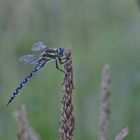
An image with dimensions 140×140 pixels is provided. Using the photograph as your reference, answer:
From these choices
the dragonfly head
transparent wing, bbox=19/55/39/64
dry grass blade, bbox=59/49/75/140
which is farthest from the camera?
transparent wing, bbox=19/55/39/64

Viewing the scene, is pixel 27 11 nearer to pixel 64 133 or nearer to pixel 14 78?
pixel 14 78

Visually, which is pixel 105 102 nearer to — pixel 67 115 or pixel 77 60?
pixel 67 115

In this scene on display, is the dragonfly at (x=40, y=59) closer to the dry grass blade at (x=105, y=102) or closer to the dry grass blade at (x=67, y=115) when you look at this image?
the dry grass blade at (x=105, y=102)

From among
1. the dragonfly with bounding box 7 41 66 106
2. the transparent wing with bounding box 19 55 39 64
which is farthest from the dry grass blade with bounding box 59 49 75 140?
the transparent wing with bounding box 19 55 39 64

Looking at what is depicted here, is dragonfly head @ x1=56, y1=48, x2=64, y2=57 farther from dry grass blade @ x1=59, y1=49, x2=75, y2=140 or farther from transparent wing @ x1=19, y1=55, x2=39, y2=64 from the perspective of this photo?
dry grass blade @ x1=59, y1=49, x2=75, y2=140

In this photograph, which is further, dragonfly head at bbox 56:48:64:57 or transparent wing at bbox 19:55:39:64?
transparent wing at bbox 19:55:39:64

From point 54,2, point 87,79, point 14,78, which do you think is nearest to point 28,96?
point 14,78

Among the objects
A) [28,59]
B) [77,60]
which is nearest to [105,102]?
[28,59]

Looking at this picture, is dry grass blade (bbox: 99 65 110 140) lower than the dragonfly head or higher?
lower
